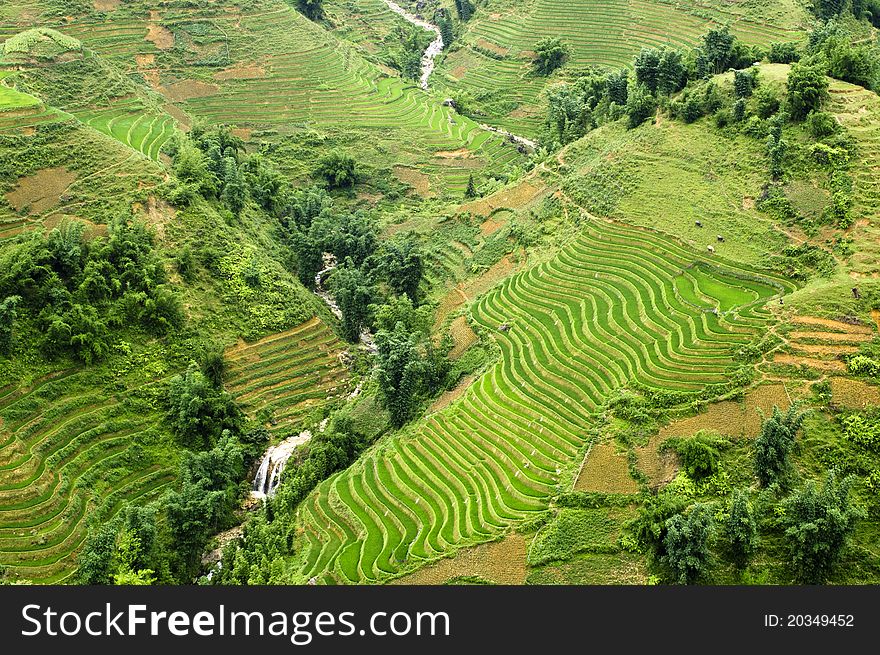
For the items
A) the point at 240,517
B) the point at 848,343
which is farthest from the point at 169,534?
the point at 848,343

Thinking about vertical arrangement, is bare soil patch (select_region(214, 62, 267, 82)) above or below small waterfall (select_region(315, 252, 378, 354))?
above

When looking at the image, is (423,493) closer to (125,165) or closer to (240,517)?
(240,517)

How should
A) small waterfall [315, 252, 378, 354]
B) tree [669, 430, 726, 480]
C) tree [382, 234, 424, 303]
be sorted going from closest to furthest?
tree [669, 430, 726, 480] → small waterfall [315, 252, 378, 354] → tree [382, 234, 424, 303]

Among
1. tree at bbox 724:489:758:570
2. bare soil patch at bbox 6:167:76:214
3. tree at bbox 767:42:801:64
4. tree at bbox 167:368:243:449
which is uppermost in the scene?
tree at bbox 767:42:801:64

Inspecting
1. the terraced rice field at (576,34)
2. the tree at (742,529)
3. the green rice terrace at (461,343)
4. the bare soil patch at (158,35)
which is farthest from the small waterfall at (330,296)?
the bare soil patch at (158,35)

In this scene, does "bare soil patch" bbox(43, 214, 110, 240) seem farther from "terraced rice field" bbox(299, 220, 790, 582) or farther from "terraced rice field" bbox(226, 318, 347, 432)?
"terraced rice field" bbox(299, 220, 790, 582)

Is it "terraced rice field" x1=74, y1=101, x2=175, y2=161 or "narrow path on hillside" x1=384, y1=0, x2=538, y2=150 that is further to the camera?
"narrow path on hillside" x1=384, y1=0, x2=538, y2=150

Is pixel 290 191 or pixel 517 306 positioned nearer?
pixel 517 306

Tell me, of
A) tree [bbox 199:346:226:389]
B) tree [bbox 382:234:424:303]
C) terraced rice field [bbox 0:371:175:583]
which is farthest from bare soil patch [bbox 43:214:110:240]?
tree [bbox 382:234:424:303]
